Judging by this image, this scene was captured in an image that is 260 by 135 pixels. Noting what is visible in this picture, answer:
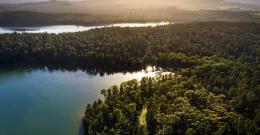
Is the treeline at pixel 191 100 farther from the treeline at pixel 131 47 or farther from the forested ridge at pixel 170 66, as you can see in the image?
the treeline at pixel 131 47

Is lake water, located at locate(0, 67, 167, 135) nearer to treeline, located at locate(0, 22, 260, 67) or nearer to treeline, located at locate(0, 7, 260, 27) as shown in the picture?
treeline, located at locate(0, 22, 260, 67)

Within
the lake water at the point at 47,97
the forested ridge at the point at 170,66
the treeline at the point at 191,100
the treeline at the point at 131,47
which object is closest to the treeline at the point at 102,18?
the forested ridge at the point at 170,66

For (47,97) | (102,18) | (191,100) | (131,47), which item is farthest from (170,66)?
(102,18)

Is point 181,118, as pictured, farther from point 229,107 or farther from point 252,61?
point 252,61

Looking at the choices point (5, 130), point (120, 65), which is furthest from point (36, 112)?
point (120, 65)

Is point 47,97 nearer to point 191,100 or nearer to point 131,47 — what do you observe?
point 191,100

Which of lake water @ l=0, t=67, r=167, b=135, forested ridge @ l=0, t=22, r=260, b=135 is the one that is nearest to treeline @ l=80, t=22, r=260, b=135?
forested ridge @ l=0, t=22, r=260, b=135
